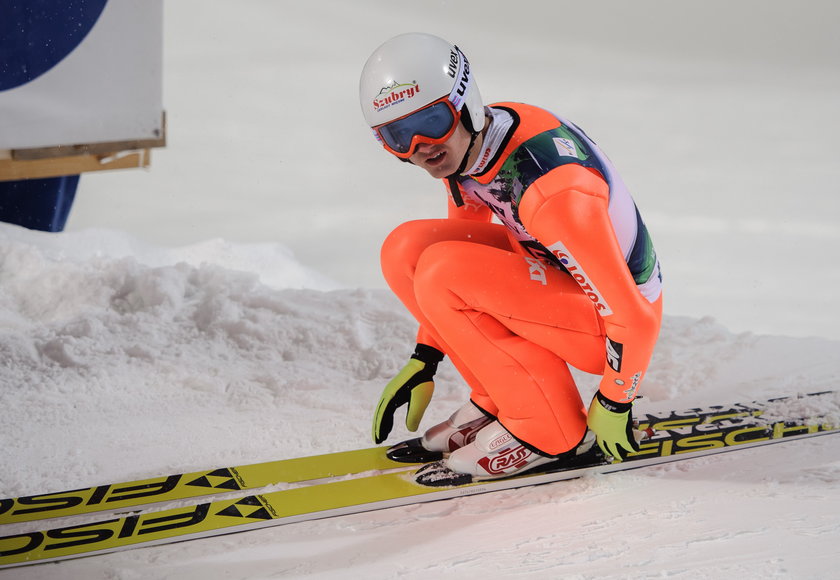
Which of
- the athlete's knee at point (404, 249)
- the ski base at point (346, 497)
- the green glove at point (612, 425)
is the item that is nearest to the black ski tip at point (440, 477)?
the ski base at point (346, 497)

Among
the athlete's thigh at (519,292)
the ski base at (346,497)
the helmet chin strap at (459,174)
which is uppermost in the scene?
the helmet chin strap at (459,174)

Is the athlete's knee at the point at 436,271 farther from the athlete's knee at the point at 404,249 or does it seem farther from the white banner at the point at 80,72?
the white banner at the point at 80,72

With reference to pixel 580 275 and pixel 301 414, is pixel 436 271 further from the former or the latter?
pixel 301 414

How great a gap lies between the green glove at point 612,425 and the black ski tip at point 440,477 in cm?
35

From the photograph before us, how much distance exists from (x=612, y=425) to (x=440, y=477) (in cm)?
46

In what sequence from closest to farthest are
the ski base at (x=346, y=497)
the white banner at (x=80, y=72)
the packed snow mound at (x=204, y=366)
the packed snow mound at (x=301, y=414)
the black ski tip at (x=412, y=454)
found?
the packed snow mound at (x=301, y=414) → the ski base at (x=346, y=497) → the black ski tip at (x=412, y=454) → the packed snow mound at (x=204, y=366) → the white banner at (x=80, y=72)

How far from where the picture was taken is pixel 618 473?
2.21m

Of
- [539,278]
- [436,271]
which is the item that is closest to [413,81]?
[436,271]

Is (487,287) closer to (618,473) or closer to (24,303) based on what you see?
(618,473)

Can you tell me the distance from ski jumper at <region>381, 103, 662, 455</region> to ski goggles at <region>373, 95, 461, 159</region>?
0.40 ft

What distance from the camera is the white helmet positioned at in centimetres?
185

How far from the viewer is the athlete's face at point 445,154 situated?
1.91 m

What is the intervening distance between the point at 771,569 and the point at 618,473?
62 cm

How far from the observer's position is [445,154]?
6.32 feet
